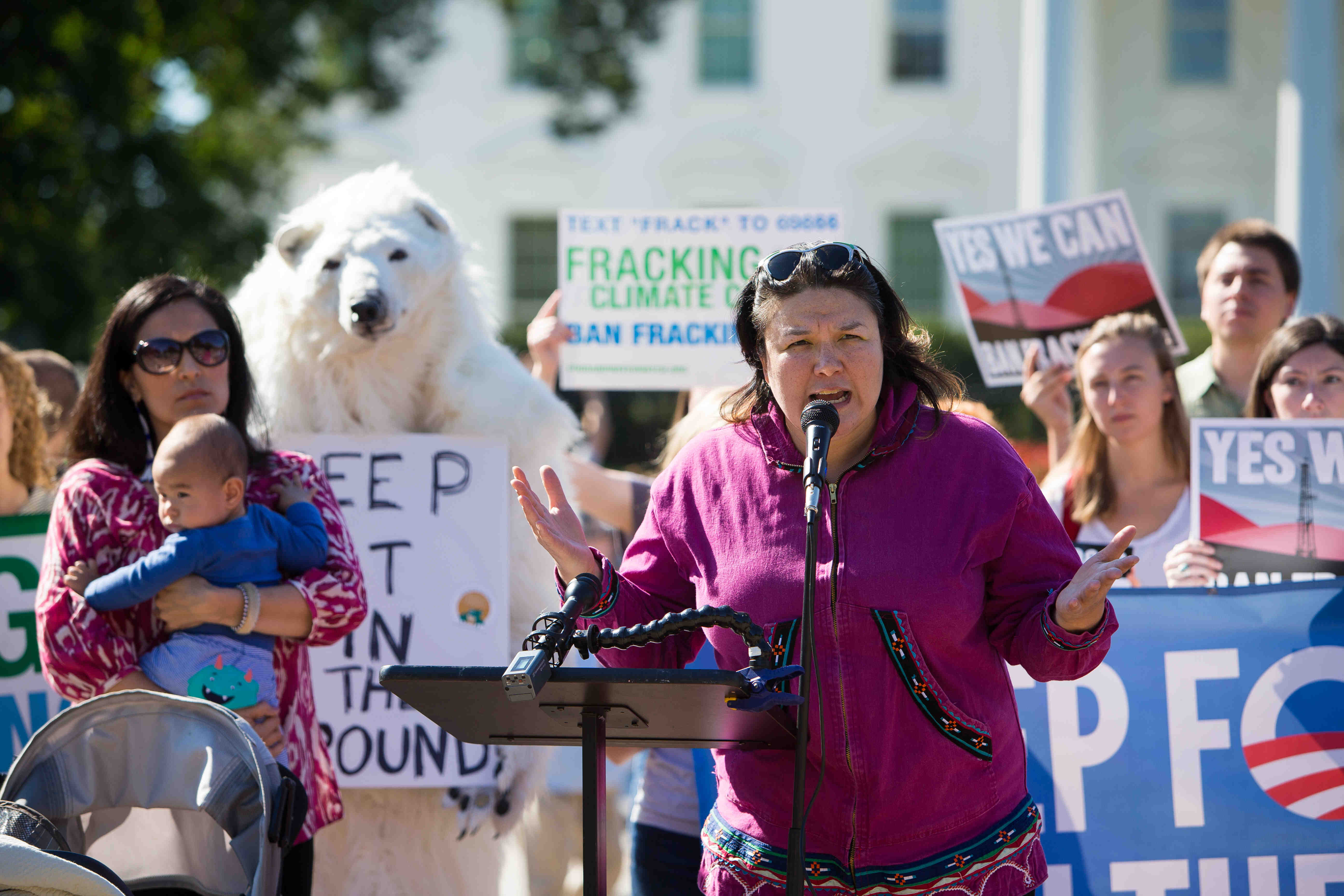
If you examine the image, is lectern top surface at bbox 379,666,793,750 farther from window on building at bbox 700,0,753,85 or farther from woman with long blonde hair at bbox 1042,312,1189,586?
window on building at bbox 700,0,753,85

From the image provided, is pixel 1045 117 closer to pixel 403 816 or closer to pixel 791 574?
pixel 403 816

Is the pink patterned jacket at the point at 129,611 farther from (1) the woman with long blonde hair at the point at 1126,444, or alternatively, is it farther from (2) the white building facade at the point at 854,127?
(2) the white building facade at the point at 854,127

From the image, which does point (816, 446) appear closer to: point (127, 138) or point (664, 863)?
point (664, 863)

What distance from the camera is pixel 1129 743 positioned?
3465 millimetres

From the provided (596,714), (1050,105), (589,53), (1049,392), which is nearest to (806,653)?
(596,714)

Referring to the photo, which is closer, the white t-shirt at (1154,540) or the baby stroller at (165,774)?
the baby stroller at (165,774)

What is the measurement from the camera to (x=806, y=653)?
211 centimetres

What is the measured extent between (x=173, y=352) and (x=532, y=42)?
19978mm

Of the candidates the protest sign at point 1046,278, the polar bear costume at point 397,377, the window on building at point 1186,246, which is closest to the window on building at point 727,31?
the window on building at point 1186,246

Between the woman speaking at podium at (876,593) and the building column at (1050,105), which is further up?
the building column at (1050,105)

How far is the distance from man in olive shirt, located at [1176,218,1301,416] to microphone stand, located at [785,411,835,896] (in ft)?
8.64

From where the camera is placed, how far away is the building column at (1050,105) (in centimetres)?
995

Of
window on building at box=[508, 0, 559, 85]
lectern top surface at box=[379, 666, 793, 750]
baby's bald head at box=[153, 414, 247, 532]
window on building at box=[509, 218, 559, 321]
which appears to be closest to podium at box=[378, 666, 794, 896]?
lectern top surface at box=[379, 666, 793, 750]

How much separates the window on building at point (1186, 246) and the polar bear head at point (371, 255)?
773 inches
